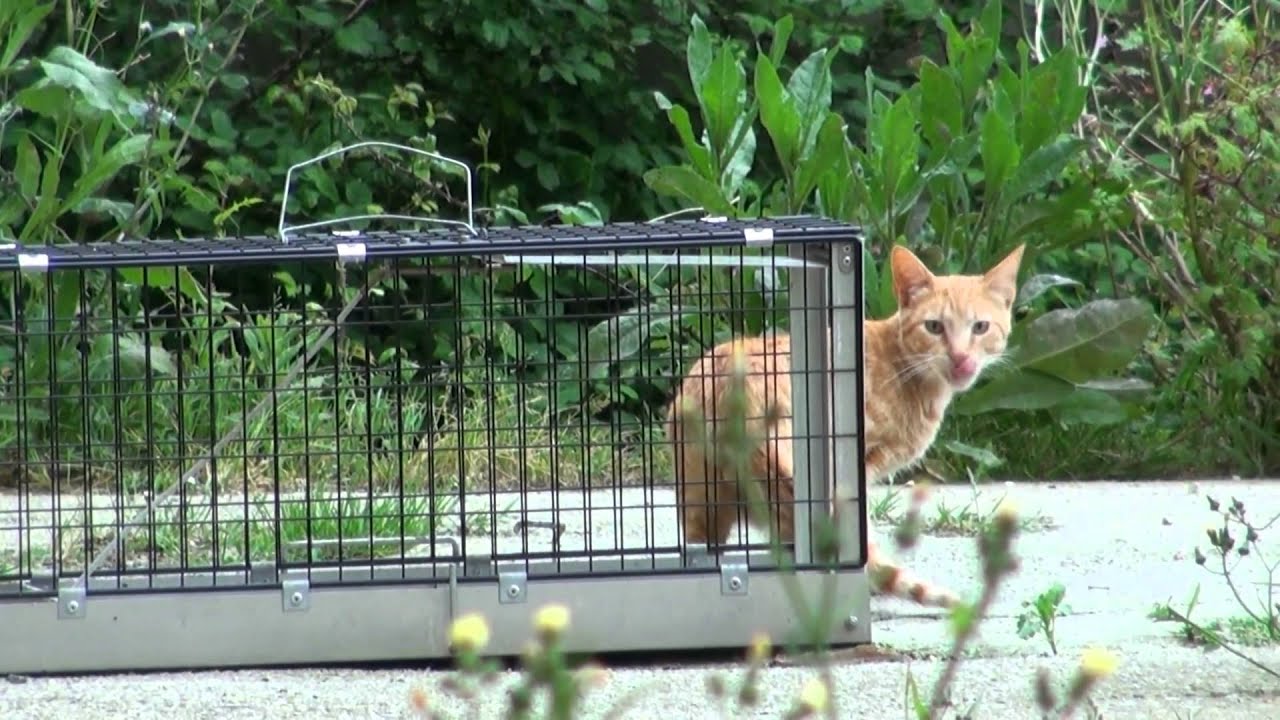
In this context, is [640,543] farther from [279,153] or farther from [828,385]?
[279,153]

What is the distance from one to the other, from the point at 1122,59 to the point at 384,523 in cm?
455

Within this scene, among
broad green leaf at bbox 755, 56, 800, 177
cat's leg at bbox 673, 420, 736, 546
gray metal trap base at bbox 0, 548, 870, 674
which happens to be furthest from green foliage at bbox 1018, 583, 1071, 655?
broad green leaf at bbox 755, 56, 800, 177

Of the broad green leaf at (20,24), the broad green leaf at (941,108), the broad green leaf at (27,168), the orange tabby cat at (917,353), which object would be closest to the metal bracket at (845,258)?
the orange tabby cat at (917,353)

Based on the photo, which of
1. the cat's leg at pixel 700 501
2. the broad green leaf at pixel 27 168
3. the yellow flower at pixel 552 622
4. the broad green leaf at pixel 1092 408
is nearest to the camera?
the yellow flower at pixel 552 622

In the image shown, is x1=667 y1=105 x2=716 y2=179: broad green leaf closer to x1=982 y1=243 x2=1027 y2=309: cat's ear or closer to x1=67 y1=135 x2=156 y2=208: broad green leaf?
x1=982 y1=243 x2=1027 y2=309: cat's ear

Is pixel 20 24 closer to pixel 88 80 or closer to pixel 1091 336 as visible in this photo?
pixel 88 80

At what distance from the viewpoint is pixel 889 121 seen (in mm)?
5277

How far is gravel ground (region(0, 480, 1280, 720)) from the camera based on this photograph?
282 cm

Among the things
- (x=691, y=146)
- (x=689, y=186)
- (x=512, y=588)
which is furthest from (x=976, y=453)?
(x=512, y=588)

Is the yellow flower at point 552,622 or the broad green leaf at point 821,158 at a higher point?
the broad green leaf at point 821,158

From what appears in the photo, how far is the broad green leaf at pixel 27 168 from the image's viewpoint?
528cm

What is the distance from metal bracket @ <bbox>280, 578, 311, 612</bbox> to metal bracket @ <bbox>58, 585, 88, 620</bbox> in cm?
36

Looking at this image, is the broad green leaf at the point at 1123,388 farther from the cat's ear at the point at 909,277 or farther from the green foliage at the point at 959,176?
the cat's ear at the point at 909,277

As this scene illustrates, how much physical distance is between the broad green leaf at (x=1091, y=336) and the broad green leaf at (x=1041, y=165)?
1.32 ft
